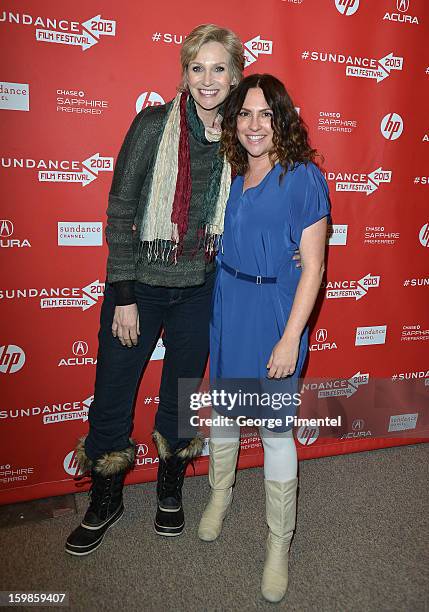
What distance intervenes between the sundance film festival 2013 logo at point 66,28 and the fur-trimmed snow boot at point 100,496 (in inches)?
57.6

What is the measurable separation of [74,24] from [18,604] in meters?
1.93

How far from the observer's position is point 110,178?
2.01m

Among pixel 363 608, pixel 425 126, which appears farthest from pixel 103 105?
pixel 363 608

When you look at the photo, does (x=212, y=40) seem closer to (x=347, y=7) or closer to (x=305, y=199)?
(x=305, y=199)

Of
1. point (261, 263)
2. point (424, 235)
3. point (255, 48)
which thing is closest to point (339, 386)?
point (424, 235)

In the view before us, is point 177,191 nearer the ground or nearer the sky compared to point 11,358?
nearer the sky

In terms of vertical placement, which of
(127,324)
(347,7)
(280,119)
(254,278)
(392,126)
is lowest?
(127,324)

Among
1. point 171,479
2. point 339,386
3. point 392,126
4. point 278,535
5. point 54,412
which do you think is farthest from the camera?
point 339,386

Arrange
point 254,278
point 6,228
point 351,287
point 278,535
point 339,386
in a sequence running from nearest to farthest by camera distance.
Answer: point 254,278
point 278,535
point 6,228
point 351,287
point 339,386

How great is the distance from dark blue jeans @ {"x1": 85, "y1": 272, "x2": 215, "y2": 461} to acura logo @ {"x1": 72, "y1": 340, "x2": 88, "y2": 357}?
32cm

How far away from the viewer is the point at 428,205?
2.45 meters

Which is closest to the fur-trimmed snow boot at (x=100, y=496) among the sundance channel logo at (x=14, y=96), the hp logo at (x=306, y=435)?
the hp logo at (x=306, y=435)

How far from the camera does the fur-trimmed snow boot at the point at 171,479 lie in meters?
1.99

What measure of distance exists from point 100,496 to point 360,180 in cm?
170
